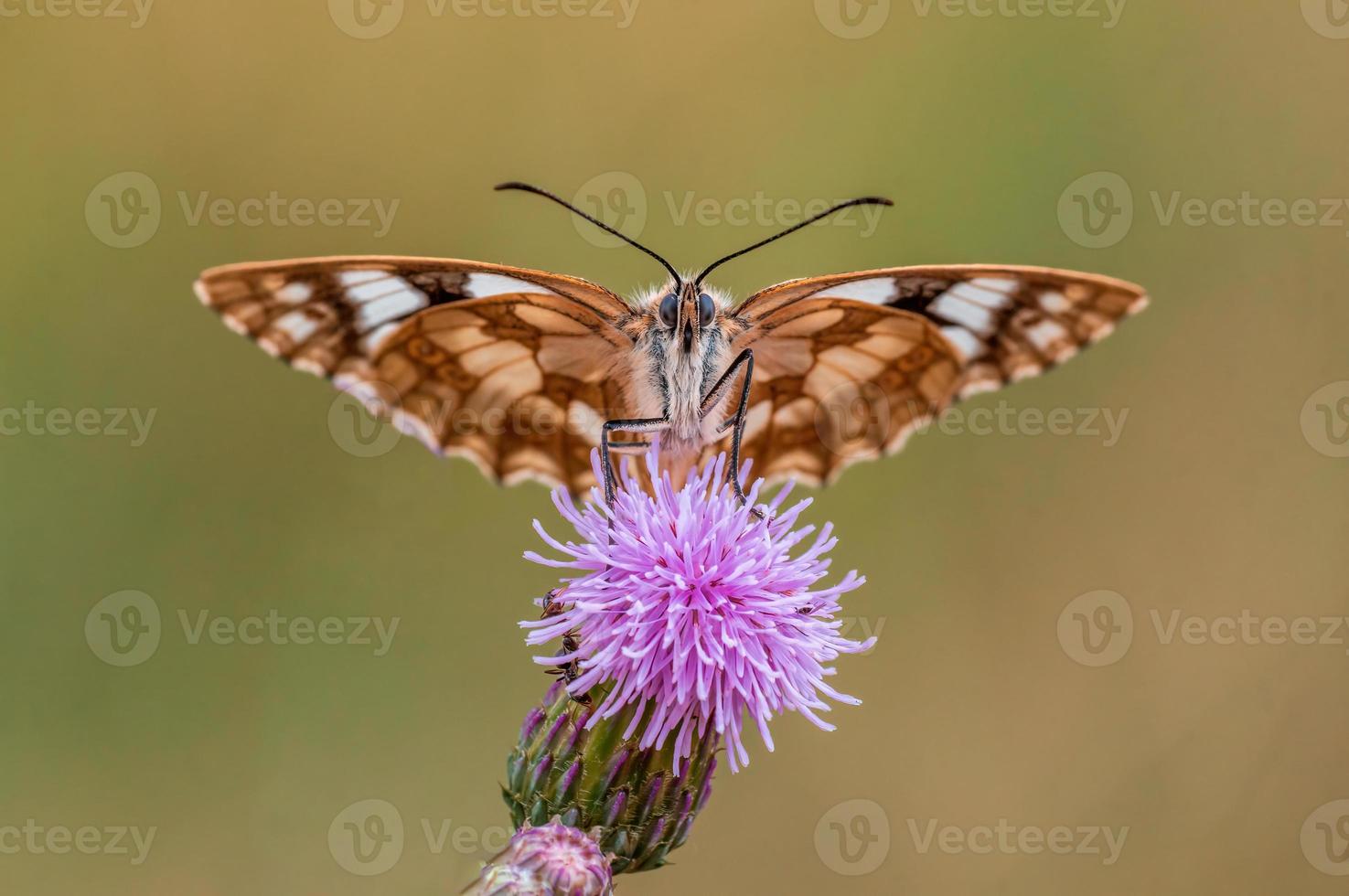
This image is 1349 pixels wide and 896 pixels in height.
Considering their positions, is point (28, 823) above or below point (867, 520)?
below

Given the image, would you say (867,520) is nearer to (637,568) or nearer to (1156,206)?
(1156,206)

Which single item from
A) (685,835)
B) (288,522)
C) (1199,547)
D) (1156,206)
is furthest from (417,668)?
(1156,206)

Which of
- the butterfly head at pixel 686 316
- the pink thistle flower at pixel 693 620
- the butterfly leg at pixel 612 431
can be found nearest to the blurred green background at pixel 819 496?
the pink thistle flower at pixel 693 620

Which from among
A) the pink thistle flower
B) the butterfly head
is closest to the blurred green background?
the pink thistle flower
